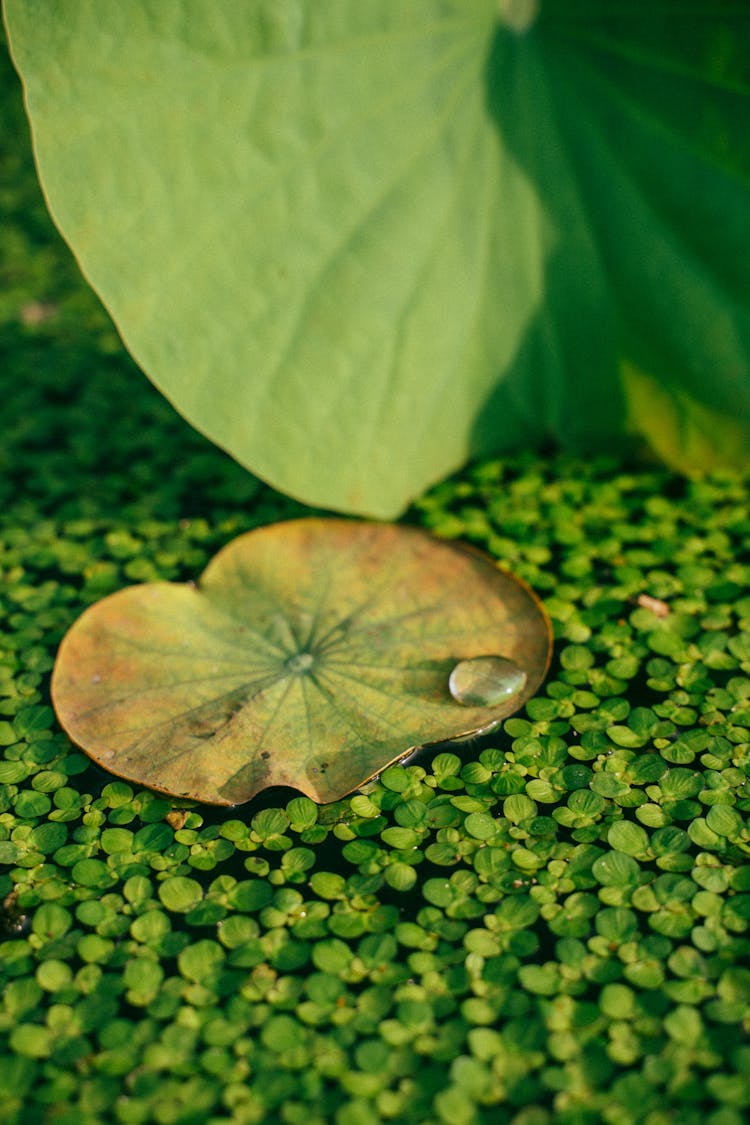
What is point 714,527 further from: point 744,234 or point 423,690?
point 423,690

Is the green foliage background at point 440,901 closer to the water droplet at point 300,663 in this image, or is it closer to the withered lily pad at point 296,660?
the withered lily pad at point 296,660

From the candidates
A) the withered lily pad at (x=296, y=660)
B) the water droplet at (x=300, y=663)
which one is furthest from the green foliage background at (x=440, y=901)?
the water droplet at (x=300, y=663)

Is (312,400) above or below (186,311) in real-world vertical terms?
below

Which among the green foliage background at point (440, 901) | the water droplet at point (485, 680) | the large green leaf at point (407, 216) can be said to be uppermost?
the large green leaf at point (407, 216)

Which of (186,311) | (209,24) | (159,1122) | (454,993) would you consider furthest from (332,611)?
(209,24)

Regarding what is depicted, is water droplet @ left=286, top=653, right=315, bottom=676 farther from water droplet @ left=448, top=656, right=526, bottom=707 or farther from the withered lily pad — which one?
water droplet @ left=448, top=656, right=526, bottom=707
